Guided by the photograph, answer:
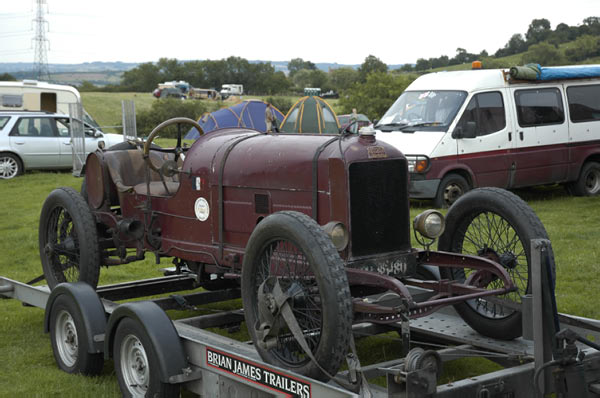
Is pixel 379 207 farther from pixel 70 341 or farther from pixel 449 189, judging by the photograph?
pixel 449 189

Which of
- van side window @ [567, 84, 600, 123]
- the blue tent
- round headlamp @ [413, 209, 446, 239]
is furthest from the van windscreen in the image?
the blue tent

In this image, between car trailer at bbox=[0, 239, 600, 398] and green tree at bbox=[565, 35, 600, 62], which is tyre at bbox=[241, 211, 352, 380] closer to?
car trailer at bbox=[0, 239, 600, 398]

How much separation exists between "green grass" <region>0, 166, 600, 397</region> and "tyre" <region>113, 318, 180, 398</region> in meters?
0.30

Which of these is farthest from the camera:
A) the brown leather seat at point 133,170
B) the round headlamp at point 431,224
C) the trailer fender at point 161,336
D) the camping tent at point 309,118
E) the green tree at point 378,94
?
the green tree at point 378,94

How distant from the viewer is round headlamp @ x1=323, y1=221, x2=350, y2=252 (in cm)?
466

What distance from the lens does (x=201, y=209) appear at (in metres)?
5.90

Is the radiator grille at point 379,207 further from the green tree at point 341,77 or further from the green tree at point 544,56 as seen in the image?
the green tree at point 341,77

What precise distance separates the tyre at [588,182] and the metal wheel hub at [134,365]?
11618 mm

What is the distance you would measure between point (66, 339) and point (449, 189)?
8528mm

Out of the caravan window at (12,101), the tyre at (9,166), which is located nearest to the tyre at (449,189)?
the tyre at (9,166)

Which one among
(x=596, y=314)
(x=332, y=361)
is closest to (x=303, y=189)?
(x=332, y=361)

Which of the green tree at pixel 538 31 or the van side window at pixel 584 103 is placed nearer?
the van side window at pixel 584 103

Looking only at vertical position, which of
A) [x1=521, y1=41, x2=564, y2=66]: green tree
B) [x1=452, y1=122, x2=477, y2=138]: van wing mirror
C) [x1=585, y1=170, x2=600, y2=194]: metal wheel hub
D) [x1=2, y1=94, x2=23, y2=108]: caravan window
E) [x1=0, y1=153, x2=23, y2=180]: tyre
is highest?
[x1=521, y1=41, x2=564, y2=66]: green tree

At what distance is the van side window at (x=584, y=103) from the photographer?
1458 cm
